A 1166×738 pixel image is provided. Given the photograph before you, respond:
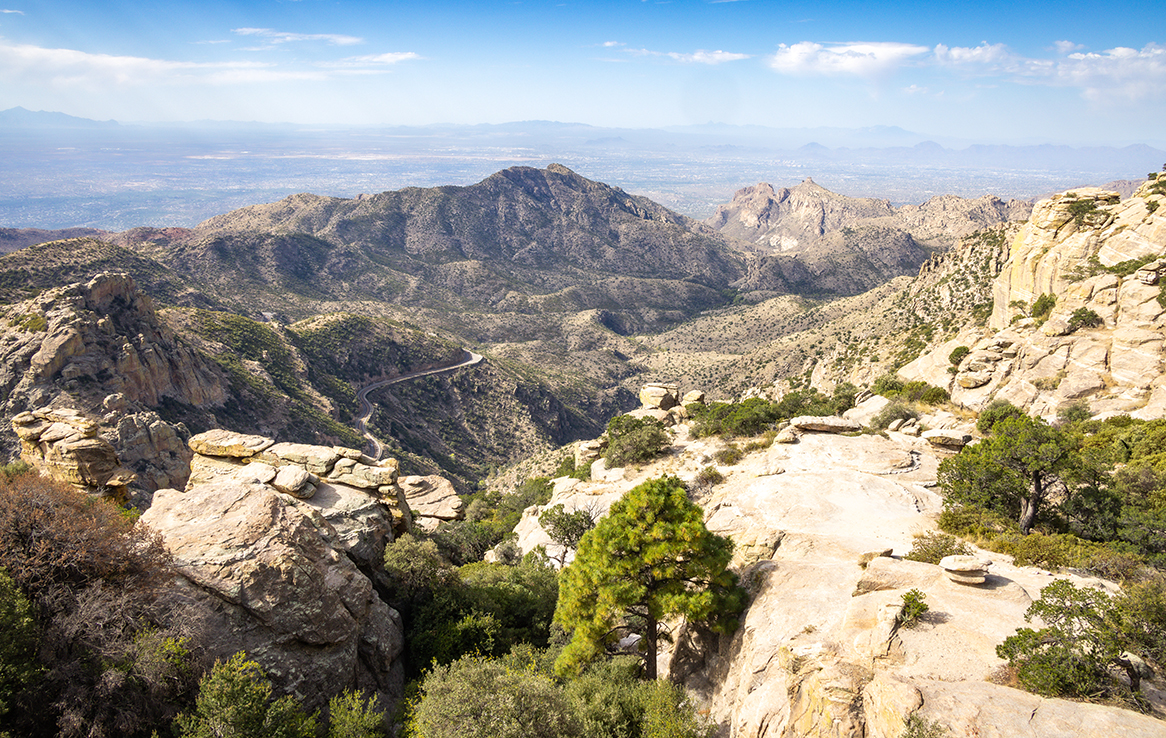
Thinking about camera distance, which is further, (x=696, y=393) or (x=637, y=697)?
(x=696, y=393)

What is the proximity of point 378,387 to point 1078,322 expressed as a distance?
3964 inches

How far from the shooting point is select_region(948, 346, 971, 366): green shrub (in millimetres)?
44344

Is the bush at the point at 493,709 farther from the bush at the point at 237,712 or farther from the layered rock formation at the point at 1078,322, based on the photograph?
the layered rock formation at the point at 1078,322

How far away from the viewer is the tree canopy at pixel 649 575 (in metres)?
16.9

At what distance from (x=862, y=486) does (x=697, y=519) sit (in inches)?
515

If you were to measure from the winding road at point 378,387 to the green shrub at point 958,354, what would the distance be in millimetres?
68035

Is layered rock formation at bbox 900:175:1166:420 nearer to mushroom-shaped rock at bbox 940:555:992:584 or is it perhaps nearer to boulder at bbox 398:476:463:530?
mushroom-shaped rock at bbox 940:555:992:584

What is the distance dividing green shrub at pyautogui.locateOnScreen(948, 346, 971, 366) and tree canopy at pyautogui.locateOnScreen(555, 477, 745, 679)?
3779 cm

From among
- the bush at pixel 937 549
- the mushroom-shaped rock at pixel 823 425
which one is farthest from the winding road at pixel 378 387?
the bush at pixel 937 549

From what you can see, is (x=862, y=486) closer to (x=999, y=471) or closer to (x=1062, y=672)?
(x=999, y=471)

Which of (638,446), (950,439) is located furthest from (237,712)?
(950,439)

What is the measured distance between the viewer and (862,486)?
26094 millimetres

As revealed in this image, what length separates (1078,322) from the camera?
35188 mm

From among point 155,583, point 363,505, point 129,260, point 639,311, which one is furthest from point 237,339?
point 639,311
